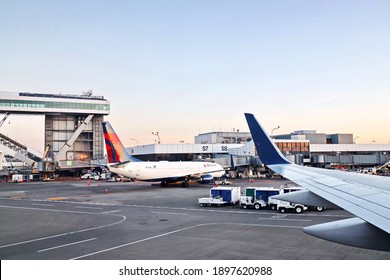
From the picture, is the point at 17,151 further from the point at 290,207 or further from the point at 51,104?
the point at 290,207

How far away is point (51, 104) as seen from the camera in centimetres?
10062

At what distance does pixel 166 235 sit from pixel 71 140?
94887 mm

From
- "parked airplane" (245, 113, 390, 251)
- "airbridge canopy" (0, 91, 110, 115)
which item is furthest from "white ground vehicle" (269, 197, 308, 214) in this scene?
"airbridge canopy" (0, 91, 110, 115)

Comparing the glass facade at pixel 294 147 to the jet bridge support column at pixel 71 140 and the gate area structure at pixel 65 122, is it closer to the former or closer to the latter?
the gate area structure at pixel 65 122

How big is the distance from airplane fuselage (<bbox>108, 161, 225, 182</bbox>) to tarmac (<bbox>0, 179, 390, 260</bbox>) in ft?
54.9

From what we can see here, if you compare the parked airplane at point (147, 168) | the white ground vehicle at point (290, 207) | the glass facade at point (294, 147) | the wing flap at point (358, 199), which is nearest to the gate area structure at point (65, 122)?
the parked airplane at point (147, 168)

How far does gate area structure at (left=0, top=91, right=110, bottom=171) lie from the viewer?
96.9 metres

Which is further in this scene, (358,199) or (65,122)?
(65,122)

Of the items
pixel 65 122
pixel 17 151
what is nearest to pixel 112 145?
pixel 17 151

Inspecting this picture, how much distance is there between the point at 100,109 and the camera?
109 metres
